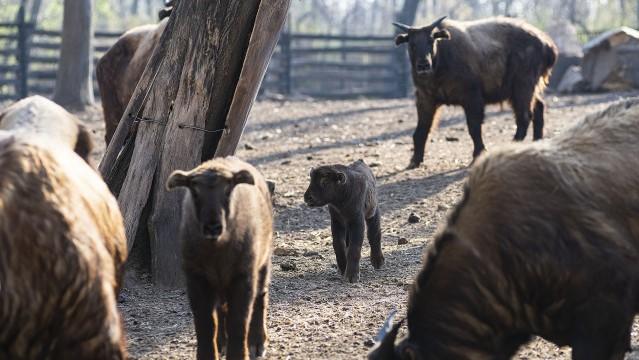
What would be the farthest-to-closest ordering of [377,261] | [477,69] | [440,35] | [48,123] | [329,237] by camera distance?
[477,69] → [440,35] → [329,237] → [377,261] → [48,123]

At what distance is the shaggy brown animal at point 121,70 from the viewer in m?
9.54

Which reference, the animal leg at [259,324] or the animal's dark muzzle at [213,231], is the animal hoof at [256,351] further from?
the animal's dark muzzle at [213,231]

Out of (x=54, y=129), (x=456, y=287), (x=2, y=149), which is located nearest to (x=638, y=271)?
(x=456, y=287)

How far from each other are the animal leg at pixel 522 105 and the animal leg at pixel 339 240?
210 inches

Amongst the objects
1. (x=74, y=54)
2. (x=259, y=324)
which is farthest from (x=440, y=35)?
(x=74, y=54)

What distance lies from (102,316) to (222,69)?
9.64ft

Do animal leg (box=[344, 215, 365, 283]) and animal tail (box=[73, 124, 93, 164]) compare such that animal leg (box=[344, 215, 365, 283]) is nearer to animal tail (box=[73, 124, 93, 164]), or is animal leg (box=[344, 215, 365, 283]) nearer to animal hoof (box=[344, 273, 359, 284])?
animal hoof (box=[344, 273, 359, 284])

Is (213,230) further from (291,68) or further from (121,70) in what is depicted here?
(291,68)

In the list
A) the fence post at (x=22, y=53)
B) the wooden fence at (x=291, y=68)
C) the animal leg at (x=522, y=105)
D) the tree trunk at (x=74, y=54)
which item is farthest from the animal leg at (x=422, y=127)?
the wooden fence at (x=291, y=68)

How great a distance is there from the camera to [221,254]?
4.79 meters

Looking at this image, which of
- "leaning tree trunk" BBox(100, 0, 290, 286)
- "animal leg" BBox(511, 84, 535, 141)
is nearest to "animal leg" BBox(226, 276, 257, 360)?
"leaning tree trunk" BBox(100, 0, 290, 286)

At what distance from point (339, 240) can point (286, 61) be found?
1854cm

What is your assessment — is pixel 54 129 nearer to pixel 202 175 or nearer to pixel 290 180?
A: pixel 202 175

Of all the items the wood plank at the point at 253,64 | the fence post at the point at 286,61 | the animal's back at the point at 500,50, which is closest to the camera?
the wood plank at the point at 253,64
